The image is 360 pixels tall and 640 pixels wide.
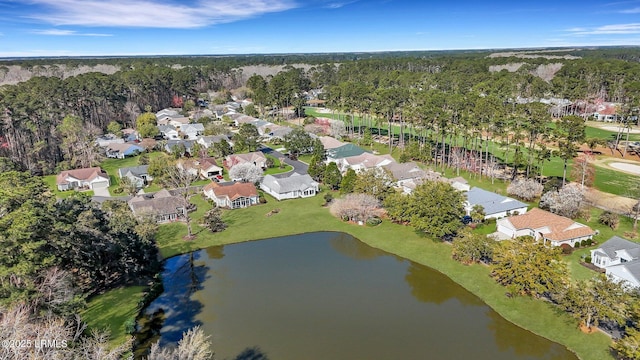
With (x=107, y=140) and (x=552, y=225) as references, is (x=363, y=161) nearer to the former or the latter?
(x=552, y=225)

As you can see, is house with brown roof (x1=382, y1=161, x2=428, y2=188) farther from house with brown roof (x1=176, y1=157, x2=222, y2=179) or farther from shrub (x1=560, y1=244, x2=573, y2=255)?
house with brown roof (x1=176, y1=157, x2=222, y2=179)

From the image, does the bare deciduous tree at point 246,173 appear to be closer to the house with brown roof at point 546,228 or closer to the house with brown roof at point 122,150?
the house with brown roof at point 122,150

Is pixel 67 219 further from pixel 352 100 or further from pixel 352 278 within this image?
pixel 352 100

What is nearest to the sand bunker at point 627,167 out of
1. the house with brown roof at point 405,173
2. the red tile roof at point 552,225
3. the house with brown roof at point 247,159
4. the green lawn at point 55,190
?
the red tile roof at point 552,225

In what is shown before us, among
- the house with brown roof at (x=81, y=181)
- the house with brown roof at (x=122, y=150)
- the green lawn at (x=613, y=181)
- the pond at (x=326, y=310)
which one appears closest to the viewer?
the pond at (x=326, y=310)

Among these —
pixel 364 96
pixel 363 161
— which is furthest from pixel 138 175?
pixel 364 96

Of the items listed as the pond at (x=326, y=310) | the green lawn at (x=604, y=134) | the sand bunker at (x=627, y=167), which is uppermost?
the green lawn at (x=604, y=134)
